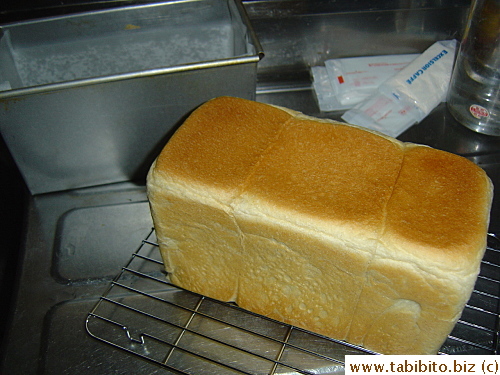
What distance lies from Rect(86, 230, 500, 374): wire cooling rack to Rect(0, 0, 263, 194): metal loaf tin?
38 centimetres

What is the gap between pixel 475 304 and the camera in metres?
1.15

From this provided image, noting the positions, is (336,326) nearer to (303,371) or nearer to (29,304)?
(303,371)

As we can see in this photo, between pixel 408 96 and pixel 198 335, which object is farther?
pixel 408 96

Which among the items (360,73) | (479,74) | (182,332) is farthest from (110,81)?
(479,74)

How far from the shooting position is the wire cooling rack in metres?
1.05

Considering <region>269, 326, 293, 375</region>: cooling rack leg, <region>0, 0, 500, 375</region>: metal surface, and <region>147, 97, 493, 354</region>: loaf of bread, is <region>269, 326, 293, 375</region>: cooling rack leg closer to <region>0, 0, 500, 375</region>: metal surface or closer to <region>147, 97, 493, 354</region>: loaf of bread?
<region>147, 97, 493, 354</region>: loaf of bread

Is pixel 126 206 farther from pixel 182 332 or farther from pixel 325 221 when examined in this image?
pixel 325 221

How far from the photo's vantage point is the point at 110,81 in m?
1.21

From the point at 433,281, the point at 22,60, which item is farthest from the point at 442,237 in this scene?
the point at 22,60

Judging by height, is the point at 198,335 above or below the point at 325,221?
below

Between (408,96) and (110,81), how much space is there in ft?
3.41

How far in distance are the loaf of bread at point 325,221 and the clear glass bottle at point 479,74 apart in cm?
63

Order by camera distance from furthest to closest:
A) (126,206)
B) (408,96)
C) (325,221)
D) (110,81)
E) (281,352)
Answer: (408,96)
(126,206)
(110,81)
(281,352)
(325,221)

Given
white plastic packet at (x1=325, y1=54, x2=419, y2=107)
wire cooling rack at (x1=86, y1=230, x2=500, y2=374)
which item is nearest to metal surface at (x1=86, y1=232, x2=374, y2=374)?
wire cooling rack at (x1=86, y1=230, x2=500, y2=374)
